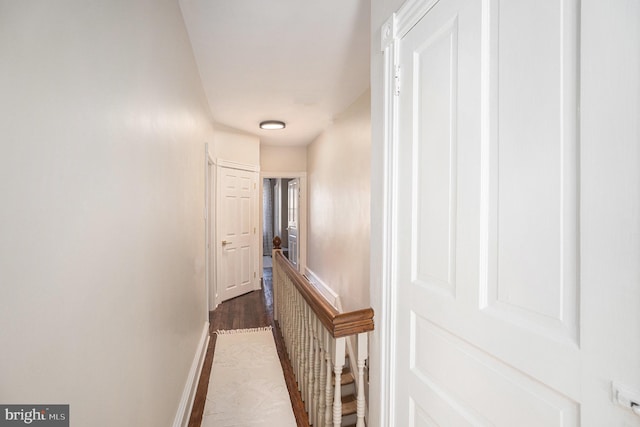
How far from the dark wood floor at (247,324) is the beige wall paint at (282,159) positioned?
221cm

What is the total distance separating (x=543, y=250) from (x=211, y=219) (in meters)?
4.09

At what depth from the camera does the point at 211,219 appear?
4270 mm

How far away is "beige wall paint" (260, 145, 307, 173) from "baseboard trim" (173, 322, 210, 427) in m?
3.48

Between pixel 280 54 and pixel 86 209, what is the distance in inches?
84.6

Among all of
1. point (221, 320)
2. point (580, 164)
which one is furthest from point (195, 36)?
point (221, 320)

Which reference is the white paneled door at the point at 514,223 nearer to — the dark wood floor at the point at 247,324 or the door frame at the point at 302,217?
the dark wood floor at the point at 247,324

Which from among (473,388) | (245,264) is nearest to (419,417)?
(473,388)

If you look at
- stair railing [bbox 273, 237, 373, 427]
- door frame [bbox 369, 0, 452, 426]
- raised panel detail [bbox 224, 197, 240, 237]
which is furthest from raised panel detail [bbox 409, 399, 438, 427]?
raised panel detail [bbox 224, 197, 240, 237]

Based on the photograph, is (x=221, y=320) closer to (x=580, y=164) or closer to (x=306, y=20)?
(x=306, y=20)

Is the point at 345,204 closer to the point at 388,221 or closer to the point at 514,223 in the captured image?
the point at 388,221

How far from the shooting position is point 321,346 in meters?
1.65

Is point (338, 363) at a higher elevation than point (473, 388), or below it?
below

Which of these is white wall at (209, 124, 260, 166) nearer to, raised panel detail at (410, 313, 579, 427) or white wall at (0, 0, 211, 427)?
white wall at (0, 0, 211, 427)

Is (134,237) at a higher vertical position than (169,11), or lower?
lower
